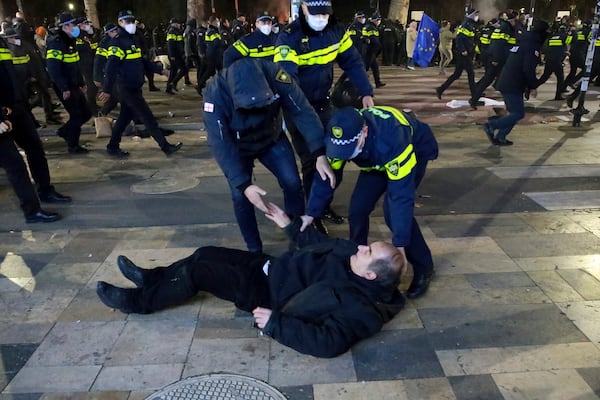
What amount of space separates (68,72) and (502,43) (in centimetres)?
799

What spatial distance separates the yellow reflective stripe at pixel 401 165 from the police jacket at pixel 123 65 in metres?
5.10

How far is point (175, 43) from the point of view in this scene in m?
12.6

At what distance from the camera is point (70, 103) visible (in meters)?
7.30

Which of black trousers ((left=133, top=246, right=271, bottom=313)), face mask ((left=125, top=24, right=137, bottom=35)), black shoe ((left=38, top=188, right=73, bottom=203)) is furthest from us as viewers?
face mask ((left=125, top=24, right=137, bottom=35))

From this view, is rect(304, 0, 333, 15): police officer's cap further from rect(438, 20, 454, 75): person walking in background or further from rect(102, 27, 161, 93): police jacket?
rect(438, 20, 454, 75): person walking in background

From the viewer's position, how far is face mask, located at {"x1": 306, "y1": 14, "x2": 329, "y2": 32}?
4.39 metres

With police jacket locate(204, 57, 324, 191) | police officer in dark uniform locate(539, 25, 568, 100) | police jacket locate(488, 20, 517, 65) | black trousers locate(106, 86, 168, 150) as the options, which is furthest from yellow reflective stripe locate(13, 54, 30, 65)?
police officer in dark uniform locate(539, 25, 568, 100)

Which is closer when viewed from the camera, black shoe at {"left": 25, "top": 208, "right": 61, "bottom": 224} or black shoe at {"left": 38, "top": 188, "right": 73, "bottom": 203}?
black shoe at {"left": 25, "top": 208, "right": 61, "bottom": 224}

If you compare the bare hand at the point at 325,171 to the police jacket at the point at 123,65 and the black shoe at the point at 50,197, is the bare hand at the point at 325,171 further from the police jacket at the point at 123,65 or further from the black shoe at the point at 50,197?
the police jacket at the point at 123,65

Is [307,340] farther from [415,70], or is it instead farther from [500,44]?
[415,70]

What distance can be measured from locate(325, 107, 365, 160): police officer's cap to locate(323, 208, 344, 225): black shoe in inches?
84.0

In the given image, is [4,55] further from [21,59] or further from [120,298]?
[120,298]

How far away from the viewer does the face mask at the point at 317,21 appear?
4391 millimetres

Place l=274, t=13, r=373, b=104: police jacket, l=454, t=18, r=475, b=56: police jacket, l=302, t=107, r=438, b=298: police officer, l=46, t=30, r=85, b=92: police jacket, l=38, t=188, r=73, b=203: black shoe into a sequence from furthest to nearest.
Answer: l=454, t=18, r=475, b=56: police jacket, l=46, t=30, r=85, b=92: police jacket, l=38, t=188, r=73, b=203: black shoe, l=274, t=13, r=373, b=104: police jacket, l=302, t=107, r=438, b=298: police officer
